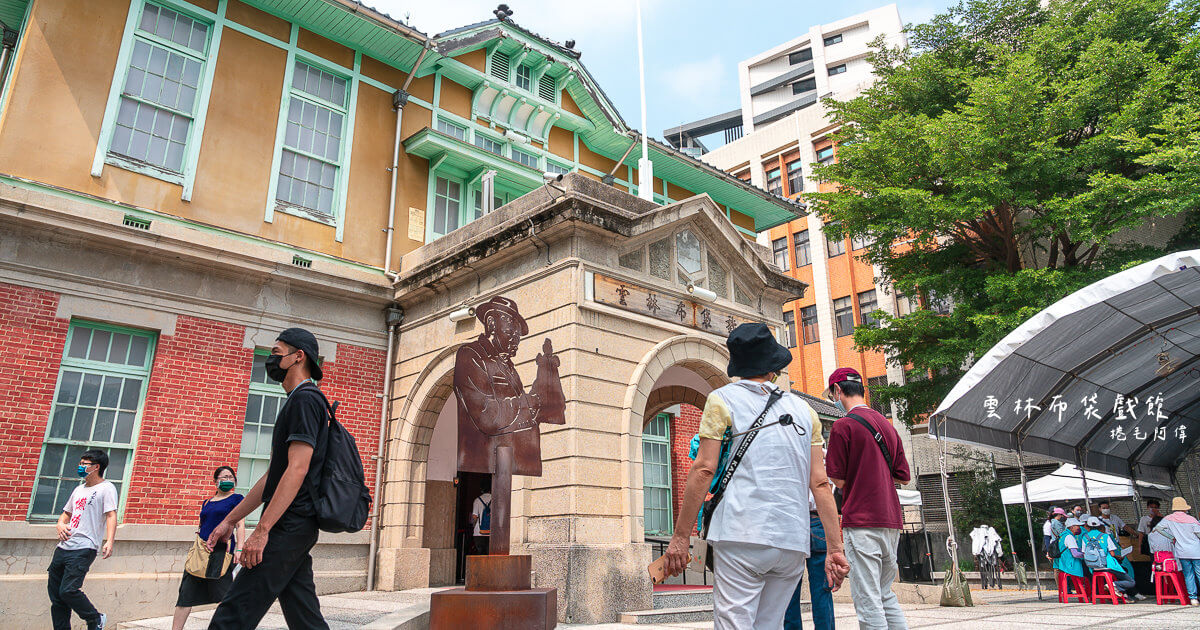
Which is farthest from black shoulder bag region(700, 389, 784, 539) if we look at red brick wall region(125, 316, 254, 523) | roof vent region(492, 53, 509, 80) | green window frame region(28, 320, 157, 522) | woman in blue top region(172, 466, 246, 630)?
roof vent region(492, 53, 509, 80)

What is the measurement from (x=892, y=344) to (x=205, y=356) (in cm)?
1507

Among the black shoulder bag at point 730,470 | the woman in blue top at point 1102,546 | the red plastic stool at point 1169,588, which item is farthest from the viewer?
the woman in blue top at point 1102,546

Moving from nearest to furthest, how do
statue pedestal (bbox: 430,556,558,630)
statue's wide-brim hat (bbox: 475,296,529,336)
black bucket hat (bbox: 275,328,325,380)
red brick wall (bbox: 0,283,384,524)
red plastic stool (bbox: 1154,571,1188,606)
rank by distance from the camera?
black bucket hat (bbox: 275,328,325,380), statue pedestal (bbox: 430,556,558,630), statue's wide-brim hat (bbox: 475,296,529,336), red brick wall (bbox: 0,283,384,524), red plastic stool (bbox: 1154,571,1188,606)

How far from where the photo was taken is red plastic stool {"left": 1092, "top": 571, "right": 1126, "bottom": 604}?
35.3ft

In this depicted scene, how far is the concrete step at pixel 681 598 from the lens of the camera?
884cm

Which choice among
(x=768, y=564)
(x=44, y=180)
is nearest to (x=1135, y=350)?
(x=768, y=564)

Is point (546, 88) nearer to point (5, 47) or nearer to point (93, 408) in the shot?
point (5, 47)

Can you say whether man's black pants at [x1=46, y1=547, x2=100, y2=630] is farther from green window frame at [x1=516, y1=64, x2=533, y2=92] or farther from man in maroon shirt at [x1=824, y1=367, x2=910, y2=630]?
green window frame at [x1=516, y1=64, x2=533, y2=92]

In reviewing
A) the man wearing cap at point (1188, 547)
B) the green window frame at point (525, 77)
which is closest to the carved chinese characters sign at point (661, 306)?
the man wearing cap at point (1188, 547)

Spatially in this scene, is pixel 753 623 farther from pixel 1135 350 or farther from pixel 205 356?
pixel 1135 350

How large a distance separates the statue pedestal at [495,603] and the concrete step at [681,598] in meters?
3.47

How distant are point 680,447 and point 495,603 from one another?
36.0 feet

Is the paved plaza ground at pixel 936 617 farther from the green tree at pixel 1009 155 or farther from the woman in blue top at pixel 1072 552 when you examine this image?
the green tree at pixel 1009 155

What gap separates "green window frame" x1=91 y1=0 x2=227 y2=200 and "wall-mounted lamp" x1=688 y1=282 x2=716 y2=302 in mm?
7800
